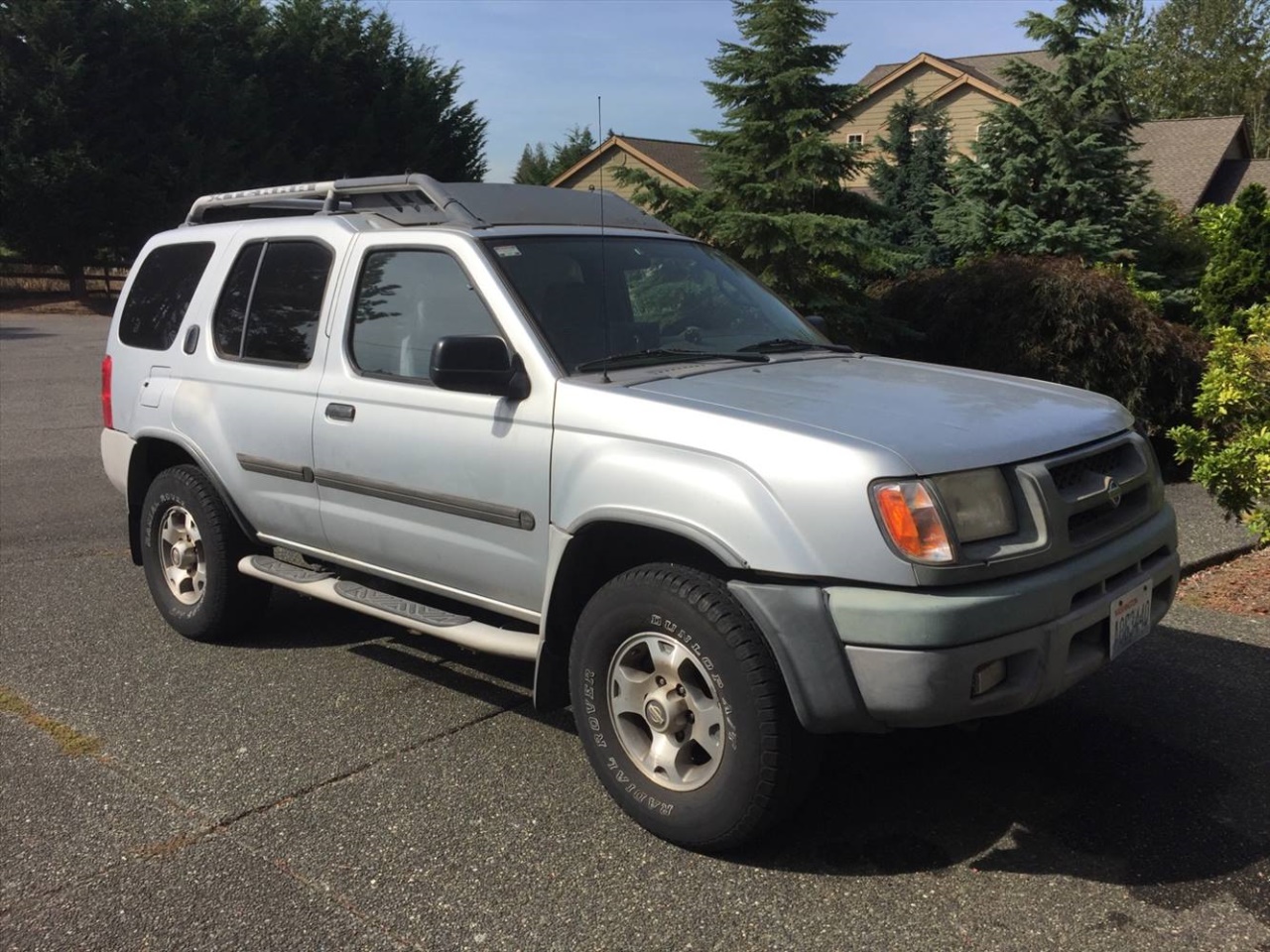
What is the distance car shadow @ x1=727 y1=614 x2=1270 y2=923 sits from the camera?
3461 millimetres

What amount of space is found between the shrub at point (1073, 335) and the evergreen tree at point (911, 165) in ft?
32.6

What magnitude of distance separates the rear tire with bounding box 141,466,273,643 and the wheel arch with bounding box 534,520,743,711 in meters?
2.11

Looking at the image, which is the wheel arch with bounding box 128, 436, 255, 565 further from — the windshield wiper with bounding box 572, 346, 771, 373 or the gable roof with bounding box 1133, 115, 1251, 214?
the gable roof with bounding box 1133, 115, 1251, 214

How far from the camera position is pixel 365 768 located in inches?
164

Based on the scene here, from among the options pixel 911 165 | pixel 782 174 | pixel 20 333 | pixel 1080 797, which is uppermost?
pixel 911 165

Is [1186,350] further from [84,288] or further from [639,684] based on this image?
[84,288]

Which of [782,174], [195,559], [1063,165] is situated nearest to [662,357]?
[195,559]

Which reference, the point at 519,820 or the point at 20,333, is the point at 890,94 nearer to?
the point at 20,333

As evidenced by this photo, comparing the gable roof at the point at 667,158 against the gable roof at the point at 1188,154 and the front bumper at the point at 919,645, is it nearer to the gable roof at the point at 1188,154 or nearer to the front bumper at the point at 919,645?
the gable roof at the point at 1188,154

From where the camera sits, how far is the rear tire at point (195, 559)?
536 centimetres

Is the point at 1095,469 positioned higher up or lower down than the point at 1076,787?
higher up

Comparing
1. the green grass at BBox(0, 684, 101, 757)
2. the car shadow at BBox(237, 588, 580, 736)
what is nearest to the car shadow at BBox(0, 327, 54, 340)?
the car shadow at BBox(237, 588, 580, 736)

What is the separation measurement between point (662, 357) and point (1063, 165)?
11.0 meters

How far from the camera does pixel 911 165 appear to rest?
76.7 ft
